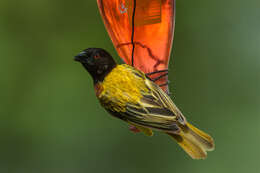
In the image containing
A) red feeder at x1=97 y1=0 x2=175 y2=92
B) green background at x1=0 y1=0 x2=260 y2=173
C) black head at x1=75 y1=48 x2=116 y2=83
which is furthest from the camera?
green background at x1=0 y1=0 x2=260 y2=173

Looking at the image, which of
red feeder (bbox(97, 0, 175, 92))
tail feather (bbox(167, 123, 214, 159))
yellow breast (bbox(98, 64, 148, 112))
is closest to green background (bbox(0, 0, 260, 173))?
red feeder (bbox(97, 0, 175, 92))

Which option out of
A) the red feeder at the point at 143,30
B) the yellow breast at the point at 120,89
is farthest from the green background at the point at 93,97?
the yellow breast at the point at 120,89

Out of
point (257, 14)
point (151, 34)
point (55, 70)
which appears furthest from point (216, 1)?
point (151, 34)

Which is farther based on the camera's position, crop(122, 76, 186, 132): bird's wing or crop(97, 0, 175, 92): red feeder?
crop(97, 0, 175, 92): red feeder

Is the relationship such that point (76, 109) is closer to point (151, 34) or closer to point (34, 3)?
point (34, 3)

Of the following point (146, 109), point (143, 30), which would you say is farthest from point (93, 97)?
point (146, 109)

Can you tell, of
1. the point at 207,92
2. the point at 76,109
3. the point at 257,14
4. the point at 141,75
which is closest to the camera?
the point at 141,75

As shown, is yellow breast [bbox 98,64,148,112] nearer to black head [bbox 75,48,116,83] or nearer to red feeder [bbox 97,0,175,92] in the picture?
black head [bbox 75,48,116,83]
